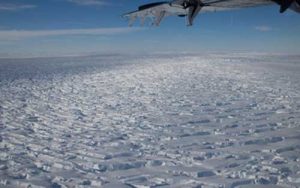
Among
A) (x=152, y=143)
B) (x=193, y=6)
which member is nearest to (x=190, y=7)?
(x=193, y=6)

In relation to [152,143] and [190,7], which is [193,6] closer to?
[190,7]

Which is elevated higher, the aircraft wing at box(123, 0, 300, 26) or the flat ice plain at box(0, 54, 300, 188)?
the aircraft wing at box(123, 0, 300, 26)

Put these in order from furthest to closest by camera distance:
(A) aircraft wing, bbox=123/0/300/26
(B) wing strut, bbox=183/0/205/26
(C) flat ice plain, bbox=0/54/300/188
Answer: (C) flat ice plain, bbox=0/54/300/188, (B) wing strut, bbox=183/0/205/26, (A) aircraft wing, bbox=123/0/300/26

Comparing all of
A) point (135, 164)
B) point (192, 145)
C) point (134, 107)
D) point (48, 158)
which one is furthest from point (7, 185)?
point (134, 107)

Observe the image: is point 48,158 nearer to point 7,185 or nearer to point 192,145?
point 7,185

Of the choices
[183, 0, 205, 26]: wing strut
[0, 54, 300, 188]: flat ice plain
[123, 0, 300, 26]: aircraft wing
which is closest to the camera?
[123, 0, 300, 26]: aircraft wing

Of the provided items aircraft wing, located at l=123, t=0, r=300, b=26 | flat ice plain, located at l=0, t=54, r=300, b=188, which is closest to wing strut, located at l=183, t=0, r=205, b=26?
aircraft wing, located at l=123, t=0, r=300, b=26

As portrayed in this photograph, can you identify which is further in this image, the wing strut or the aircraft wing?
the wing strut

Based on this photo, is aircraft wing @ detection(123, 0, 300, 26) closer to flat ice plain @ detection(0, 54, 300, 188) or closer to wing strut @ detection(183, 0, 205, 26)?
wing strut @ detection(183, 0, 205, 26)

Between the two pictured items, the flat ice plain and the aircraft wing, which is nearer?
the aircraft wing
